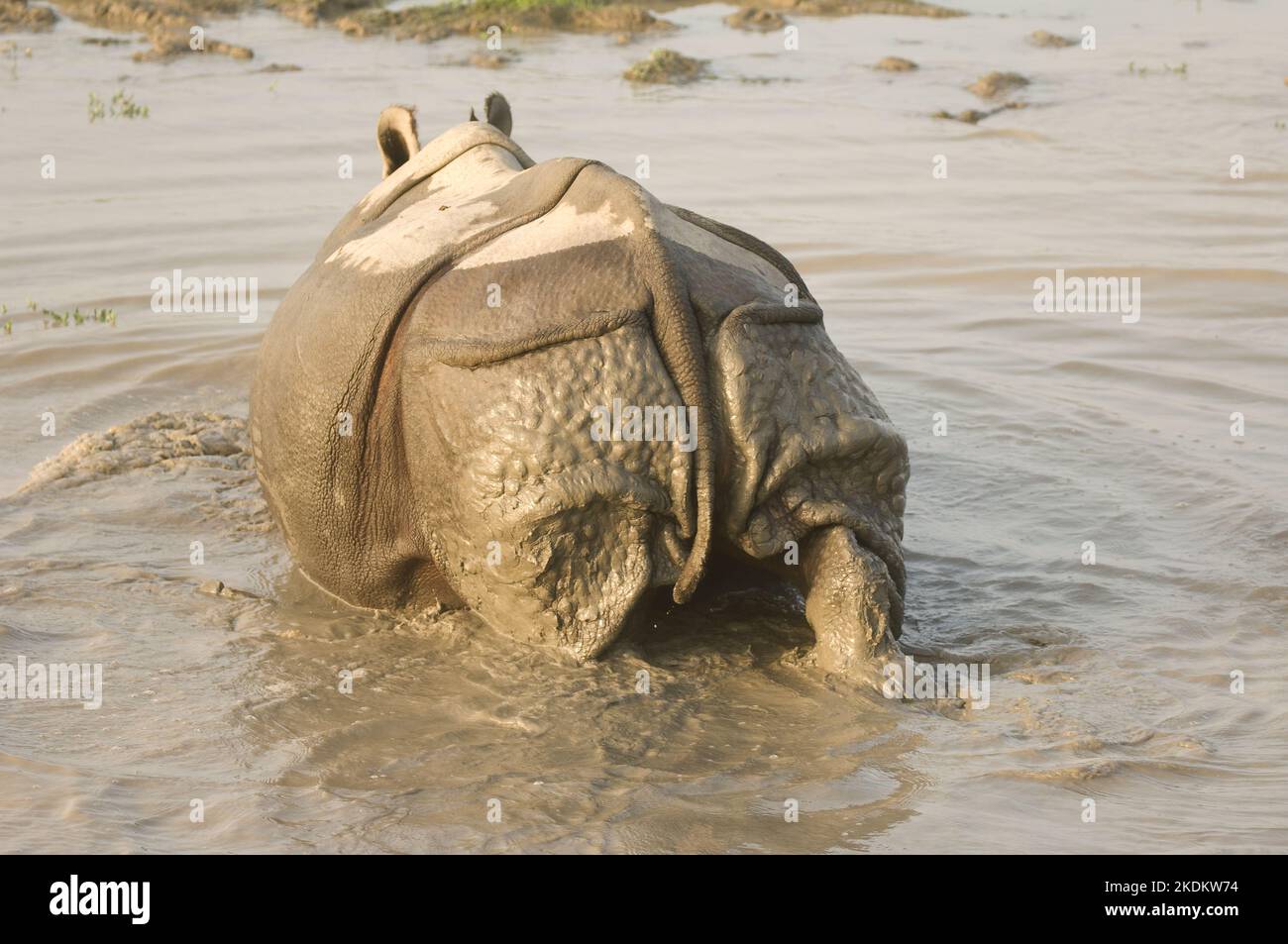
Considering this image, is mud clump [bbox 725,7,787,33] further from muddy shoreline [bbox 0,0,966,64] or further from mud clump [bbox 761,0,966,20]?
mud clump [bbox 761,0,966,20]

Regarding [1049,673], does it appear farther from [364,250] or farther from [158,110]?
[158,110]

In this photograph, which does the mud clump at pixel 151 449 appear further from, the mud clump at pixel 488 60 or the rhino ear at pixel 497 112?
the mud clump at pixel 488 60

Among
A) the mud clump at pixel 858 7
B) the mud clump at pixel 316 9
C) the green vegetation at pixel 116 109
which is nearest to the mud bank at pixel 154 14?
the mud clump at pixel 316 9

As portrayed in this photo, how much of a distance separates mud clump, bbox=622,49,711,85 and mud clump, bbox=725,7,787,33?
3.00 metres

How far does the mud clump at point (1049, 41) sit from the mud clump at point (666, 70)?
156 inches

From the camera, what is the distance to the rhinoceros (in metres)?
4.59

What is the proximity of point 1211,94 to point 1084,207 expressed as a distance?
13.1 feet

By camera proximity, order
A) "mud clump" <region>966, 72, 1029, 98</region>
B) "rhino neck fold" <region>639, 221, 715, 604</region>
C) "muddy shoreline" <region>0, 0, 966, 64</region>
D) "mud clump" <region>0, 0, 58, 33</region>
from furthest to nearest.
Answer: "muddy shoreline" <region>0, 0, 966, 64</region>, "mud clump" <region>0, 0, 58, 33</region>, "mud clump" <region>966, 72, 1029, 98</region>, "rhino neck fold" <region>639, 221, 715, 604</region>

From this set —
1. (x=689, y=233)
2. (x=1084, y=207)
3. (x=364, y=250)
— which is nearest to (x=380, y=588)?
(x=364, y=250)

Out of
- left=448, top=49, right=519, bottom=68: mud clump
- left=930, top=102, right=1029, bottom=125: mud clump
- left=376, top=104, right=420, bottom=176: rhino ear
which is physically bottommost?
left=376, top=104, right=420, bottom=176: rhino ear

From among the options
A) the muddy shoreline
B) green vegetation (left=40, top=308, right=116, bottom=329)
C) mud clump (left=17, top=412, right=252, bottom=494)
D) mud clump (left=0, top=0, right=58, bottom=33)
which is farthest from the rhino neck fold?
mud clump (left=0, top=0, right=58, bottom=33)

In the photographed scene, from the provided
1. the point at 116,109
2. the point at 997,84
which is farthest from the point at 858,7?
the point at 116,109

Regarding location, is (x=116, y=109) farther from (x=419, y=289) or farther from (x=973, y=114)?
(x=419, y=289)

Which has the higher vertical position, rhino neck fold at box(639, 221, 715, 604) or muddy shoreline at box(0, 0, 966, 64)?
muddy shoreline at box(0, 0, 966, 64)
